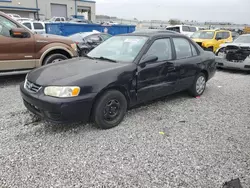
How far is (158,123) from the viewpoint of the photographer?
12.1ft

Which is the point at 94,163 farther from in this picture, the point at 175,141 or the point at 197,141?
the point at 197,141

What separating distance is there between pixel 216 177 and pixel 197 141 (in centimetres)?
78

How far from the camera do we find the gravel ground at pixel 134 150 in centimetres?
236

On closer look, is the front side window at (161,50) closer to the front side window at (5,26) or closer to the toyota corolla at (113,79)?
the toyota corolla at (113,79)

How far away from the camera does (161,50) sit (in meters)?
4.08

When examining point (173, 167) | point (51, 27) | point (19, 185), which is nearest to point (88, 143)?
point (19, 185)

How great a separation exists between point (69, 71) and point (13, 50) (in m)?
2.96

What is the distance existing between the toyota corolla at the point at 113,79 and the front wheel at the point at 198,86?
0.23 feet

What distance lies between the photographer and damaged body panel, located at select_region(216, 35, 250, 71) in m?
7.72

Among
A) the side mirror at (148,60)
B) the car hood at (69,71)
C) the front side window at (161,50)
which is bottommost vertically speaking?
the car hood at (69,71)

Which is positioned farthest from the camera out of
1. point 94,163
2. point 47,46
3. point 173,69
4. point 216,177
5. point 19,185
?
point 47,46

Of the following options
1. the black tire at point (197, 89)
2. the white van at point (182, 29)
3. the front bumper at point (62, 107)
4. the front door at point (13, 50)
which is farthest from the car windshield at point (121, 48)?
the white van at point (182, 29)

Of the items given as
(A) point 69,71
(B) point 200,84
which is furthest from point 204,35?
(A) point 69,71

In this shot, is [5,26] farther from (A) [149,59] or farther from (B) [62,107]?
(A) [149,59]
